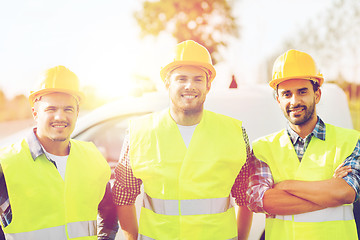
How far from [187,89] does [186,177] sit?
57 centimetres

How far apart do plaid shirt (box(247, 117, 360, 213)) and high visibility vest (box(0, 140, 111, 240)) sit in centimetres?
103

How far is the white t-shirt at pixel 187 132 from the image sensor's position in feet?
8.80

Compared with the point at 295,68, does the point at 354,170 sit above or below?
below

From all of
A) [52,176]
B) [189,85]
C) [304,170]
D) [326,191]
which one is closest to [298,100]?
[304,170]

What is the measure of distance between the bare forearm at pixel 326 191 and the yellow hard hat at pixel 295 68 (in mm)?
703

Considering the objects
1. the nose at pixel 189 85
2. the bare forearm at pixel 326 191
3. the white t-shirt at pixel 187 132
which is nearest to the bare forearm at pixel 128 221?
the white t-shirt at pixel 187 132

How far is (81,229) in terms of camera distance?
254cm

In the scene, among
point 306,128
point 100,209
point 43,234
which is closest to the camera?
point 43,234

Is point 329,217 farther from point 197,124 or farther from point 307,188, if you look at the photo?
point 197,124

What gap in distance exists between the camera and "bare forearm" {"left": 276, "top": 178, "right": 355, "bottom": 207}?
243 cm

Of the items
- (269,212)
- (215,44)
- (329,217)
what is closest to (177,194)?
(269,212)

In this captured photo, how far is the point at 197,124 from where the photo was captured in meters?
Answer: 2.73

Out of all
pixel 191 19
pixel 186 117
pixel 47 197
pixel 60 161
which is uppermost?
pixel 191 19

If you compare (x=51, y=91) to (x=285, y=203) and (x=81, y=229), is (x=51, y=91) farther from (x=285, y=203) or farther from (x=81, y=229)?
(x=285, y=203)
